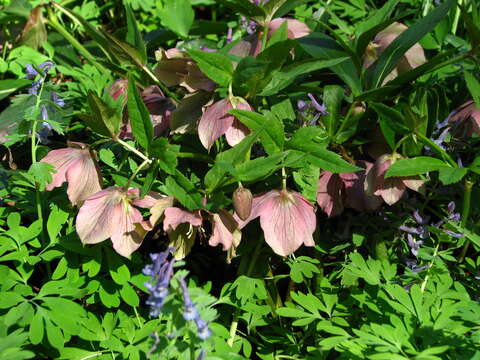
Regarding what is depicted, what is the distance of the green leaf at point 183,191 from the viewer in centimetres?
97

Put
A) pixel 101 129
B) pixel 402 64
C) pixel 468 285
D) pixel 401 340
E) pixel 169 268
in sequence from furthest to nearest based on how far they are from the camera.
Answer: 1. pixel 402 64
2. pixel 468 285
3. pixel 101 129
4. pixel 401 340
5. pixel 169 268

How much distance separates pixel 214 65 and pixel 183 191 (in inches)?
9.7

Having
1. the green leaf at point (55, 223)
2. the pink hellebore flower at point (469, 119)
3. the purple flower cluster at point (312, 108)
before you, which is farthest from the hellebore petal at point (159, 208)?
the pink hellebore flower at point (469, 119)

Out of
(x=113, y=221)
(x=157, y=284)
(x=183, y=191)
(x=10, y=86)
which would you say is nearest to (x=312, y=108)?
(x=183, y=191)

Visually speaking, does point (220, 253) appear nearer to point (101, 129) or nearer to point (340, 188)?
point (340, 188)

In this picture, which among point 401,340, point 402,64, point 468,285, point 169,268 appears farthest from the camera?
point 402,64

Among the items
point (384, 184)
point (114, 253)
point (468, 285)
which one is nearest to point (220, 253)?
point (114, 253)

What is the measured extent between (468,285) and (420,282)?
15cm

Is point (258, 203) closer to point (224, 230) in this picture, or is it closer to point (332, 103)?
point (224, 230)

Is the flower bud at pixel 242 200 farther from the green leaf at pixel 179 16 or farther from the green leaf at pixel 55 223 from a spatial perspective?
the green leaf at pixel 179 16

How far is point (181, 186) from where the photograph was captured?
1.00 m

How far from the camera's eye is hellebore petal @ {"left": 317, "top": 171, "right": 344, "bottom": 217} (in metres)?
1.18

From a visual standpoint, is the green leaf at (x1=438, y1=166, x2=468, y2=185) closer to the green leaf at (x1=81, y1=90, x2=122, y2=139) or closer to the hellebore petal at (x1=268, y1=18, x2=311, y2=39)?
the hellebore petal at (x1=268, y1=18, x2=311, y2=39)

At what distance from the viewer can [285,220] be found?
1044 mm
